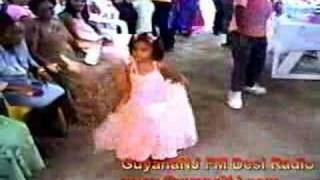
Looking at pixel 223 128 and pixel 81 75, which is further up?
pixel 81 75

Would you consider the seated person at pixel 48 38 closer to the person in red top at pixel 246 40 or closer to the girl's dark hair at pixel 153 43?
the girl's dark hair at pixel 153 43

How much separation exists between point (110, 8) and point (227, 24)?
0.63 meters

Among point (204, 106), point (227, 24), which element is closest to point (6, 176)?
point (204, 106)

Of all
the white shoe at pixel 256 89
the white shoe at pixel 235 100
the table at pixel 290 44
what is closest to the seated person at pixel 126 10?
the white shoe at pixel 235 100

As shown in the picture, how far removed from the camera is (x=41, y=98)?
10.2 feet

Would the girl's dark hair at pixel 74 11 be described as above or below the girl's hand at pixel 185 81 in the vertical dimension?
above

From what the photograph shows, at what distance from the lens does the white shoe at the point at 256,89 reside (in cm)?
380

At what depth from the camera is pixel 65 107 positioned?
10.8 ft

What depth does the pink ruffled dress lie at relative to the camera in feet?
10.0

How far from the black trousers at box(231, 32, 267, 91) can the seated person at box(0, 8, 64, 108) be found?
0.93 m

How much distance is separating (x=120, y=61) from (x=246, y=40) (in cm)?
77

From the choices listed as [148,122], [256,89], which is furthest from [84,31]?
[256,89]

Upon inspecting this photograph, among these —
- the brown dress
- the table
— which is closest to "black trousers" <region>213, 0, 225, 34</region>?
Result: the table

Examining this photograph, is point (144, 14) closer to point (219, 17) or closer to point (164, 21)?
point (164, 21)
